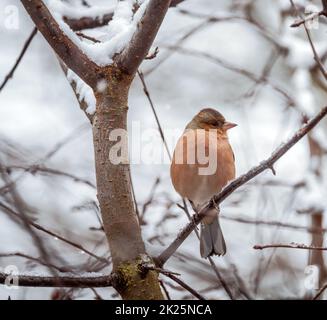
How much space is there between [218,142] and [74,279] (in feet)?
6.17

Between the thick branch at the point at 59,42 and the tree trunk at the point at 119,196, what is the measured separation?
8 cm

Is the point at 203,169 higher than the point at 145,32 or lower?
higher

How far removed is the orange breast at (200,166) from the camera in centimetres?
361

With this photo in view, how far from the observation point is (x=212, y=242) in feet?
11.6

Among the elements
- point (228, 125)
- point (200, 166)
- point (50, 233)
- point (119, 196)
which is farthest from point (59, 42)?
point (228, 125)

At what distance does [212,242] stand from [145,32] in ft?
5.58

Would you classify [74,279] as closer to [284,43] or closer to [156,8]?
[156,8]

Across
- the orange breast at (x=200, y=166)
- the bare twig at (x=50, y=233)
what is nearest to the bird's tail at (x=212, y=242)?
the orange breast at (x=200, y=166)

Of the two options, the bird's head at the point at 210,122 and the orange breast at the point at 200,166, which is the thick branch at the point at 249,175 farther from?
the bird's head at the point at 210,122

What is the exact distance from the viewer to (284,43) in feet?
18.0

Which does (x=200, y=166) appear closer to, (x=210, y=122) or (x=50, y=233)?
(x=210, y=122)

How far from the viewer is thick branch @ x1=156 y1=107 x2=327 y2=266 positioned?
183 centimetres
